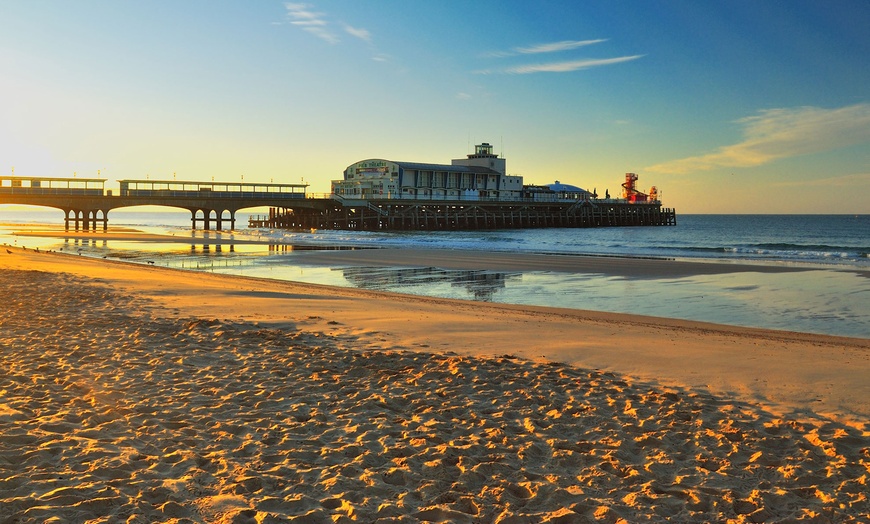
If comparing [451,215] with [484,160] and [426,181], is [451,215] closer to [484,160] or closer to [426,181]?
[426,181]

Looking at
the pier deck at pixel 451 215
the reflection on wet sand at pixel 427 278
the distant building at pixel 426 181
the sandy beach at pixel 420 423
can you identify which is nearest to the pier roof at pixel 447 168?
the distant building at pixel 426 181

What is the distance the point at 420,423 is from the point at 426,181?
80465mm

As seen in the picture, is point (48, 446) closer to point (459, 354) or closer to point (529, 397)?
point (529, 397)

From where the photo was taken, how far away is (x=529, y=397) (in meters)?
6.98

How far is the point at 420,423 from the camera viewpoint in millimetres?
6074

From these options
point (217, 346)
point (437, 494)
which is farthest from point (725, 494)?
point (217, 346)

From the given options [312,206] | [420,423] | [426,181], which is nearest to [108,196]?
[312,206]

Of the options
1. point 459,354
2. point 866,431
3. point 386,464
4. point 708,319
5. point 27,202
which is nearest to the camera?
point 386,464

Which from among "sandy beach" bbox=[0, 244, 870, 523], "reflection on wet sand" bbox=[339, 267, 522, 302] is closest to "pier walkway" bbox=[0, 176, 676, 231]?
"reflection on wet sand" bbox=[339, 267, 522, 302]

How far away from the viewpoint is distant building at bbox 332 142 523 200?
82.4 metres

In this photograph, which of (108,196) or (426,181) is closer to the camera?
(108,196)

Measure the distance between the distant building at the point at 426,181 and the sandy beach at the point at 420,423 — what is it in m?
71.3

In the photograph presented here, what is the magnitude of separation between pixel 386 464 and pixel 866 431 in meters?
4.47

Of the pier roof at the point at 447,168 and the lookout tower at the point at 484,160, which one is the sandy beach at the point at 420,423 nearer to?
the pier roof at the point at 447,168
